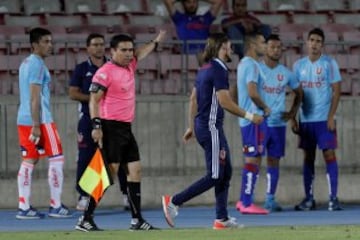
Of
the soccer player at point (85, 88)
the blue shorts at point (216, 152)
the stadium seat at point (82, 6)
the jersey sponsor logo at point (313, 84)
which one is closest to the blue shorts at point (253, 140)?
the jersey sponsor logo at point (313, 84)

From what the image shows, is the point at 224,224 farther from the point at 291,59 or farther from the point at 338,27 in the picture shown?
the point at 338,27

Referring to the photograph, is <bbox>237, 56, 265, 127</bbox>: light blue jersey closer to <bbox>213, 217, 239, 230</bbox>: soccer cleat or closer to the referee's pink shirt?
the referee's pink shirt

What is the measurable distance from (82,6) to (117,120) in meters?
7.55

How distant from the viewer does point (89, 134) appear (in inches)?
717

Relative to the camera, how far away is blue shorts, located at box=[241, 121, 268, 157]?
18125 mm

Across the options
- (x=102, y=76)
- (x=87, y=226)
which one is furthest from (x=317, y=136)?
(x=87, y=226)

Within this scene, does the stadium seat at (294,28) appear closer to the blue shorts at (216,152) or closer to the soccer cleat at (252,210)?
the soccer cleat at (252,210)

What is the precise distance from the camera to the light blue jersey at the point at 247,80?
18105 mm

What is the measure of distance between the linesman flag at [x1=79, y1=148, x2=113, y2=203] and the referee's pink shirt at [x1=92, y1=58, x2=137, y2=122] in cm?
56

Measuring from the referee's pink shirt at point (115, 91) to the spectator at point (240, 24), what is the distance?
5.56 m

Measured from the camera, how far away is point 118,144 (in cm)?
1547

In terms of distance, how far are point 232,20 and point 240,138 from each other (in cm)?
222

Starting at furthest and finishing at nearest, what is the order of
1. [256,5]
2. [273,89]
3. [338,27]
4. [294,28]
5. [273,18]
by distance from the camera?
[256,5] < [273,18] < [338,27] < [294,28] < [273,89]

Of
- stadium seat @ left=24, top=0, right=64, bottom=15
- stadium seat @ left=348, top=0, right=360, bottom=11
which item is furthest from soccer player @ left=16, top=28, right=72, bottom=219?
stadium seat @ left=348, top=0, right=360, bottom=11
